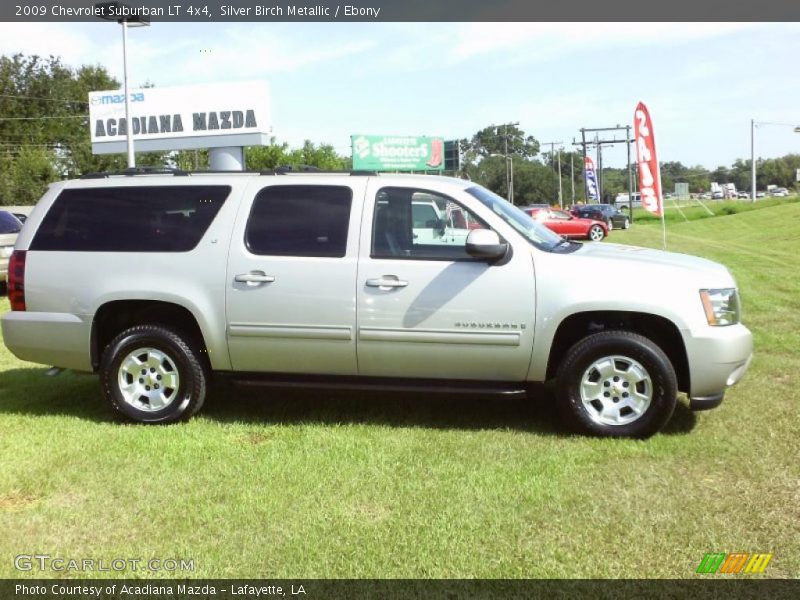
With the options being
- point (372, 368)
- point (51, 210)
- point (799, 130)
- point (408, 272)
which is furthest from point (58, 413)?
point (799, 130)

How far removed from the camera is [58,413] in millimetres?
5984

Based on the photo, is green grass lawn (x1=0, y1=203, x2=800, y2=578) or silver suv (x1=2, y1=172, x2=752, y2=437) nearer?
green grass lawn (x1=0, y1=203, x2=800, y2=578)

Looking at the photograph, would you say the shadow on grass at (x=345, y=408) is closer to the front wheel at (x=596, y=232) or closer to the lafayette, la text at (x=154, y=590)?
the lafayette, la text at (x=154, y=590)

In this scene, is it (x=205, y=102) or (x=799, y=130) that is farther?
(x=799, y=130)

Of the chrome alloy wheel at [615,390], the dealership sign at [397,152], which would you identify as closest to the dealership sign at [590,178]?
the dealership sign at [397,152]

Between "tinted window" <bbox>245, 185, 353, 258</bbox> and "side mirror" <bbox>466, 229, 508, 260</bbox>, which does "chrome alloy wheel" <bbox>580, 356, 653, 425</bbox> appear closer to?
"side mirror" <bbox>466, 229, 508, 260</bbox>

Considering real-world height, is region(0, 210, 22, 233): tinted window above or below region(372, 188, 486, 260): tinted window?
above

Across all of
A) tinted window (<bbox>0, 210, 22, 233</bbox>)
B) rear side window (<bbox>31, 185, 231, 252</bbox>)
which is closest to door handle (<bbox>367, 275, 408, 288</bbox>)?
rear side window (<bbox>31, 185, 231, 252</bbox>)

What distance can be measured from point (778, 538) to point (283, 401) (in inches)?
153

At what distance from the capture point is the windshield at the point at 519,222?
532 centimetres

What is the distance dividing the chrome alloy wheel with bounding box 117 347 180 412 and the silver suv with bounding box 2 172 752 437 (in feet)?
0.04

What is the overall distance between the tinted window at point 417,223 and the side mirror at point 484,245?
0.23 meters

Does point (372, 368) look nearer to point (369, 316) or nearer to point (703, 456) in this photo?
point (369, 316)

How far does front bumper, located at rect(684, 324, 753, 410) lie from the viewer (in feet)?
16.1
